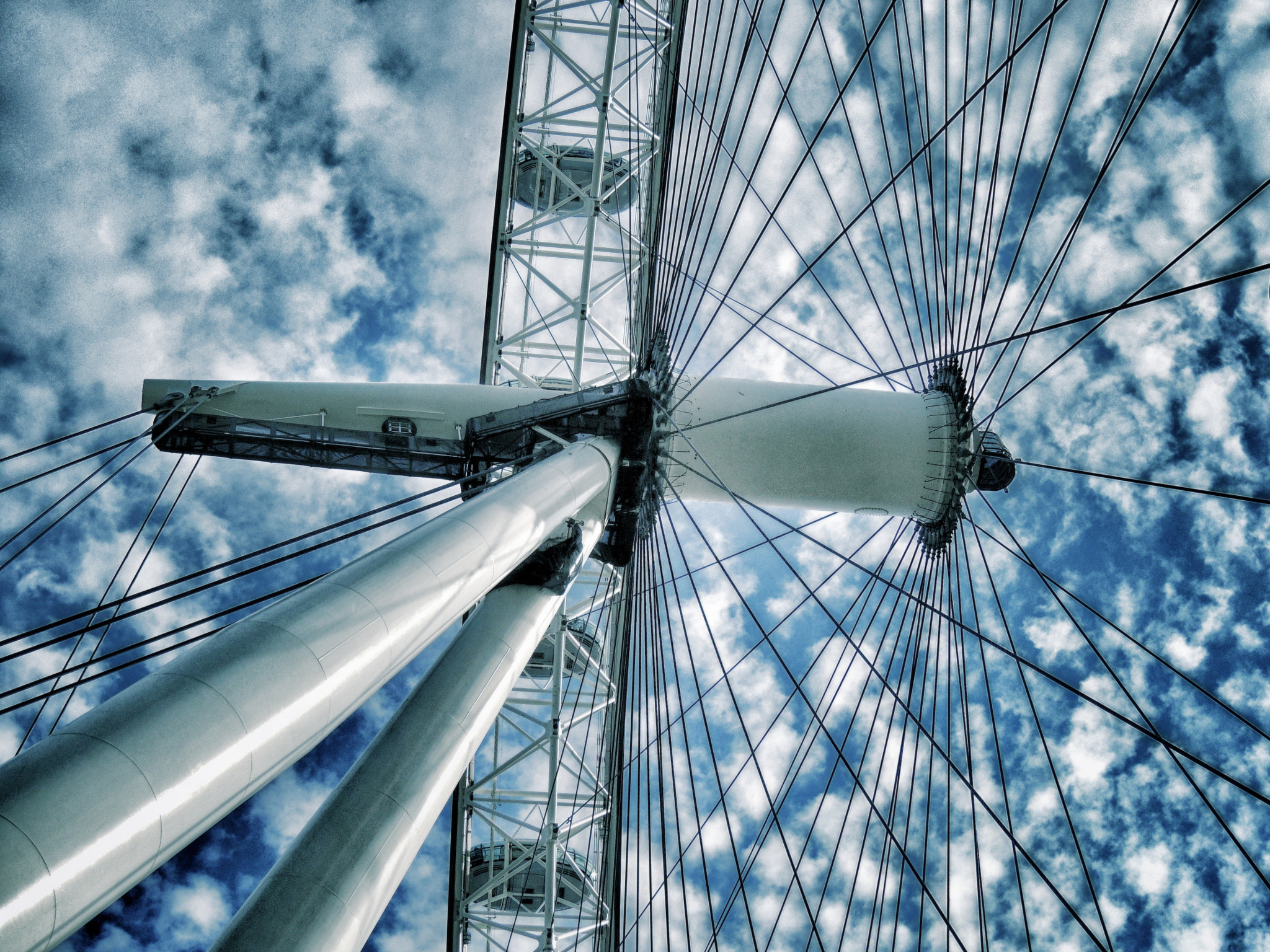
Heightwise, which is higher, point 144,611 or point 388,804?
point 144,611

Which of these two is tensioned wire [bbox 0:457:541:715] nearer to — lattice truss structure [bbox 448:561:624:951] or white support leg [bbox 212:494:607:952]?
white support leg [bbox 212:494:607:952]

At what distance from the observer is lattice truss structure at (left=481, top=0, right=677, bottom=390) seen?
18016 millimetres

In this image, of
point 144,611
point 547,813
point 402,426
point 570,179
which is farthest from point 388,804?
point 570,179

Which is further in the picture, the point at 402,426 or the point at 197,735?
the point at 402,426

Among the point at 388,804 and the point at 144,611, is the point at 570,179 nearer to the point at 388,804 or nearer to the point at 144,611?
the point at 144,611

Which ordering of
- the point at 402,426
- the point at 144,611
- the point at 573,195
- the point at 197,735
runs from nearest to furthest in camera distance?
1. the point at 197,735
2. the point at 144,611
3. the point at 402,426
4. the point at 573,195

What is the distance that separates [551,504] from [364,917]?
382 centimetres

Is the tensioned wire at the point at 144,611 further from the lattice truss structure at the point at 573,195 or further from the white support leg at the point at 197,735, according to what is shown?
the lattice truss structure at the point at 573,195

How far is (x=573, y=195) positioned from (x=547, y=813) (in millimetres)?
14130

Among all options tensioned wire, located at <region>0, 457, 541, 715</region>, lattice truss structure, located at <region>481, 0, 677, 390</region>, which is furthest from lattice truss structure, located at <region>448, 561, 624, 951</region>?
tensioned wire, located at <region>0, 457, 541, 715</region>

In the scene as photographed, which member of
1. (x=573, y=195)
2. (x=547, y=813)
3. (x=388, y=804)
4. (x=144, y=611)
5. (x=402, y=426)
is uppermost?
(x=573, y=195)

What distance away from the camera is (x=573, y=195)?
1839 cm

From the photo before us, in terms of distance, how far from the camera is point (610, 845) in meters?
19.2

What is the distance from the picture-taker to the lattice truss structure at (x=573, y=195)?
18.0 metres
